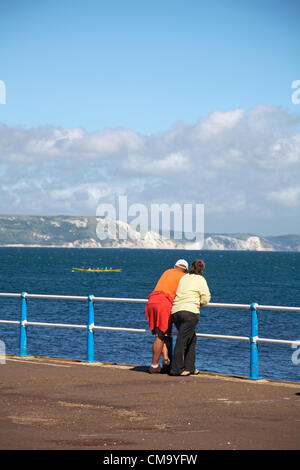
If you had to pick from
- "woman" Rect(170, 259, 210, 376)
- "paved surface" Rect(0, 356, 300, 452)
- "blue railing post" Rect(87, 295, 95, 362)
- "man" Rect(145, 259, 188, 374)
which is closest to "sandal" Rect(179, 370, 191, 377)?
"woman" Rect(170, 259, 210, 376)

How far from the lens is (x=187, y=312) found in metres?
11.0

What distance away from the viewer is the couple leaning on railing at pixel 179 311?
1098 centimetres

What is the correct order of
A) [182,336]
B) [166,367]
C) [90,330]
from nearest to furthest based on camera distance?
[182,336] → [166,367] → [90,330]

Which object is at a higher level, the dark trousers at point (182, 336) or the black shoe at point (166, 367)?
the dark trousers at point (182, 336)

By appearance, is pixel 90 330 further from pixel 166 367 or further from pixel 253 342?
pixel 253 342

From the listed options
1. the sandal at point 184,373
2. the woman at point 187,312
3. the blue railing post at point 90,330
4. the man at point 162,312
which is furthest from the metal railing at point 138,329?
the sandal at point 184,373

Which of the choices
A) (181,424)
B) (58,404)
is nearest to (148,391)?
(58,404)

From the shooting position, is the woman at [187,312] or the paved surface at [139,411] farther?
the woman at [187,312]

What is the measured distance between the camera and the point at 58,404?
8.72 metres

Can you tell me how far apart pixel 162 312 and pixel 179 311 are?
0.30m

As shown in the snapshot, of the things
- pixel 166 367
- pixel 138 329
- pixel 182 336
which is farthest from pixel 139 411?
pixel 138 329

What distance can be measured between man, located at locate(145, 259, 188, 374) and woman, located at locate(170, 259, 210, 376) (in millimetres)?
151

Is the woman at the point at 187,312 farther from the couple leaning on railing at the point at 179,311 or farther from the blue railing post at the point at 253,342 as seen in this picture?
the blue railing post at the point at 253,342
